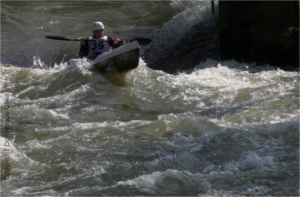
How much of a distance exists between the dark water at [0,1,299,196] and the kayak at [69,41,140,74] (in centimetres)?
16

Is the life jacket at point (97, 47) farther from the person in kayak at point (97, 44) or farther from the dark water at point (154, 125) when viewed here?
the dark water at point (154, 125)

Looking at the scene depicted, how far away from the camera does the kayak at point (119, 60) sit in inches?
314

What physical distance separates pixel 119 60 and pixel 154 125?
8.22 ft

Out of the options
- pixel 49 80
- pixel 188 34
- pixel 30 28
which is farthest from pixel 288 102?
pixel 30 28

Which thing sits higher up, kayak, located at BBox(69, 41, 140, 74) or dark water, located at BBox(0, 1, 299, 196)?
kayak, located at BBox(69, 41, 140, 74)

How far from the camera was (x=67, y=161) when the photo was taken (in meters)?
4.73

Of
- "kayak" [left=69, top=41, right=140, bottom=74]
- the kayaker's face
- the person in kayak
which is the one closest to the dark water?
"kayak" [left=69, top=41, right=140, bottom=74]

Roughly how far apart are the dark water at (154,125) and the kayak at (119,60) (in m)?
0.16

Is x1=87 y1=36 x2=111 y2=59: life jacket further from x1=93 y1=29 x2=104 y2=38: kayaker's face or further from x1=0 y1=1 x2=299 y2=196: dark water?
x1=0 y1=1 x2=299 y2=196: dark water

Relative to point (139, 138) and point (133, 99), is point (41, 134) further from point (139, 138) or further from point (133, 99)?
point (133, 99)

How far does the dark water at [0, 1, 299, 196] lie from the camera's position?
14.0 feet

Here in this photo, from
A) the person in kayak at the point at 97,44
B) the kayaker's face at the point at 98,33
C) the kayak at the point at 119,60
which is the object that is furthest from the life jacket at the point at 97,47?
the kayak at the point at 119,60

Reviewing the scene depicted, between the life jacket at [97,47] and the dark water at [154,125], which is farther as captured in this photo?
the life jacket at [97,47]

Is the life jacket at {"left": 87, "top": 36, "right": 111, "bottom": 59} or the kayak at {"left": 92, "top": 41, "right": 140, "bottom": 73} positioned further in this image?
the life jacket at {"left": 87, "top": 36, "right": 111, "bottom": 59}
